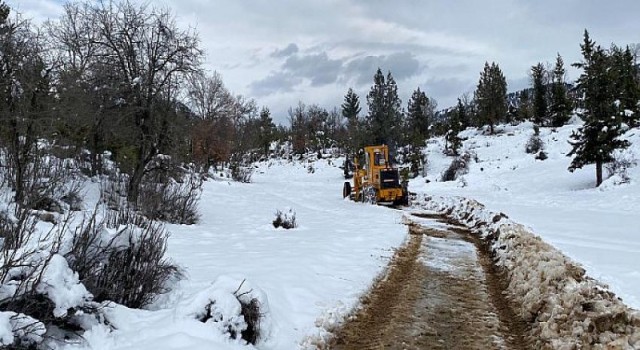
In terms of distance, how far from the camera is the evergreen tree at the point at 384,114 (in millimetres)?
53844

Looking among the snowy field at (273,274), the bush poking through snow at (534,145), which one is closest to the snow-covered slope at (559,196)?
the bush poking through snow at (534,145)

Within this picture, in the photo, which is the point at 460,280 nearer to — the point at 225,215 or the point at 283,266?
the point at 283,266

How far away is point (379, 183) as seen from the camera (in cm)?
2539

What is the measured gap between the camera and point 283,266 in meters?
8.33

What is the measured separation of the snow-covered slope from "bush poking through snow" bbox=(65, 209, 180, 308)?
228 inches

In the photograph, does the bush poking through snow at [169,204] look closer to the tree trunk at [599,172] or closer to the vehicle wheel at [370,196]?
the vehicle wheel at [370,196]

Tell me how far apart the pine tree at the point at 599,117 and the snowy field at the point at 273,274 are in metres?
15.5

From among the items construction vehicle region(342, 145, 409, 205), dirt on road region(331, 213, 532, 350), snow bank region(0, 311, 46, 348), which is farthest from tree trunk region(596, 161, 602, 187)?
snow bank region(0, 311, 46, 348)

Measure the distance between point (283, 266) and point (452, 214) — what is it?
13.2 meters

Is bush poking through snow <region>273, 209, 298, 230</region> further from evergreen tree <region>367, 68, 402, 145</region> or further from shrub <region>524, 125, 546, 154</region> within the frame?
evergreen tree <region>367, 68, 402, 145</region>

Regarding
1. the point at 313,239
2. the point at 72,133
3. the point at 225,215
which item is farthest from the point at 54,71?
the point at 313,239

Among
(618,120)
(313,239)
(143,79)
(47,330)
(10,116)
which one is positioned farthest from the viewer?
(618,120)

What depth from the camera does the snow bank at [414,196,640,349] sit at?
5.30 metres

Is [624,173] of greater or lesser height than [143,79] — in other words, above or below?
below
